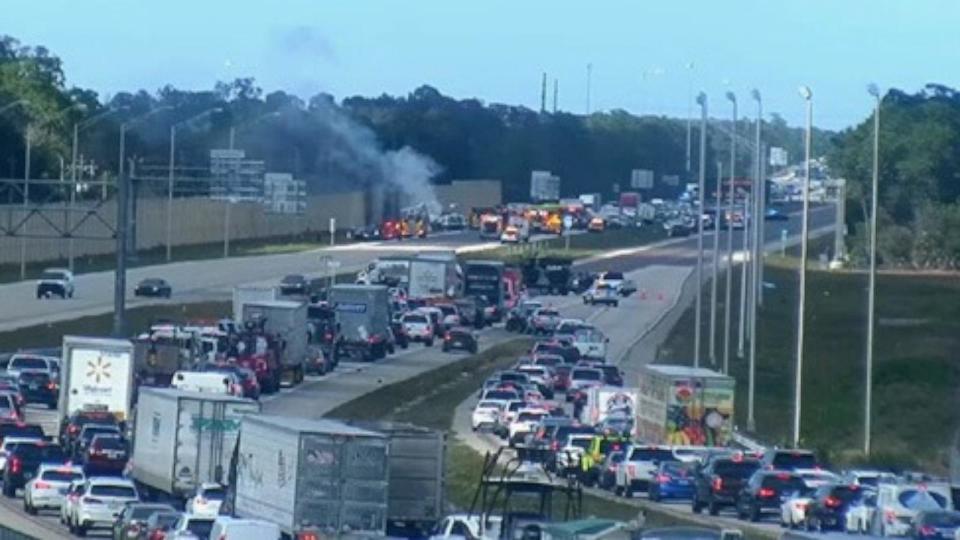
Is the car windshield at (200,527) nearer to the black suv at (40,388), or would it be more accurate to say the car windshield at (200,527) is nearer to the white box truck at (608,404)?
the white box truck at (608,404)

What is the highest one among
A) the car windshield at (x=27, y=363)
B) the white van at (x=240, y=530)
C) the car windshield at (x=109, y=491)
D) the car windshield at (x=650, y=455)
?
the car windshield at (x=27, y=363)

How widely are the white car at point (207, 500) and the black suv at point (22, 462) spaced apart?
7.57 m

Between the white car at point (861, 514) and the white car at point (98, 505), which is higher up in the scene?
the white car at point (861, 514)

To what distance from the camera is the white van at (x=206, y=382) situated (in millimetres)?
61844

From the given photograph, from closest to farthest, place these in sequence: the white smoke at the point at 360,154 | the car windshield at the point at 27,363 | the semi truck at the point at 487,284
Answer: the car windshield at the point at 27,363 → the semi truck at the point at 487,284 → the white smoke at the point at 360,154

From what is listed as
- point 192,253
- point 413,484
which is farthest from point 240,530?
point 192,253

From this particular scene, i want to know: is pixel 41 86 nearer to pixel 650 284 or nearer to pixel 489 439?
pixel 650 284

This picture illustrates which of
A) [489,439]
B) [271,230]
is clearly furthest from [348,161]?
[489,439]

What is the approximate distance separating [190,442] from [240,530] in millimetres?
13626

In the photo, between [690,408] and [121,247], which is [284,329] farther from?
[690,408]

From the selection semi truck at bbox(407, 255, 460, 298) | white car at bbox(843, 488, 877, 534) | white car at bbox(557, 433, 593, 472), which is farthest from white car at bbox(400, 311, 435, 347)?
white car at bbox(843, 488, 877, 534)

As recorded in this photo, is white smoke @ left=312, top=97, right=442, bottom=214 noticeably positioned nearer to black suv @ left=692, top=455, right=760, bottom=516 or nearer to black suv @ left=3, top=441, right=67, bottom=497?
black suv @ left=3, top=441, right=67, bottom=497

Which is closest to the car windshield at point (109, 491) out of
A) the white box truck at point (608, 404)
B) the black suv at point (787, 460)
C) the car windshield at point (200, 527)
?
the car windshield at point (200, 527)

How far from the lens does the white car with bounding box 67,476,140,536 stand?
1799 inches
